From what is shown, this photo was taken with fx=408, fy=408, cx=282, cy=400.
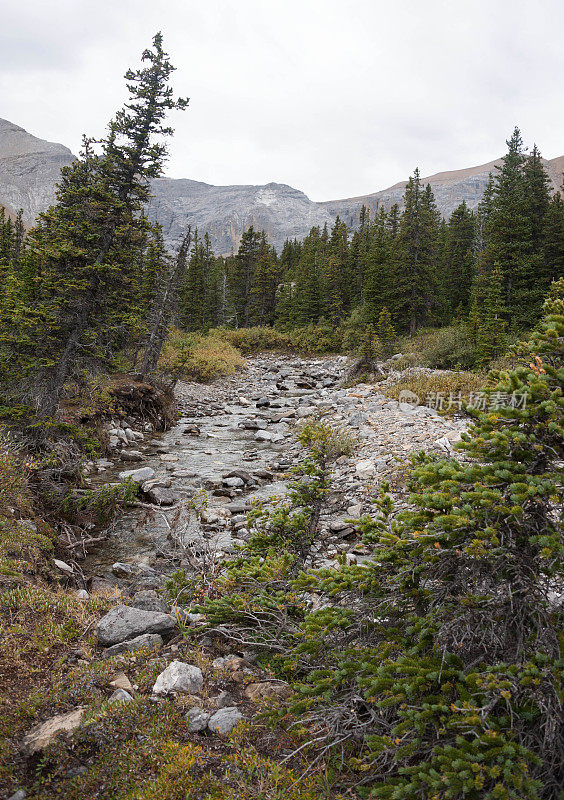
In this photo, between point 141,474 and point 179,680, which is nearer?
point 179,680

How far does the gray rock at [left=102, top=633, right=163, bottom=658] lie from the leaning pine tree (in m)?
2.16

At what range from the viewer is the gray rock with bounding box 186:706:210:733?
12.0 feet

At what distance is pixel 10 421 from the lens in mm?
10914

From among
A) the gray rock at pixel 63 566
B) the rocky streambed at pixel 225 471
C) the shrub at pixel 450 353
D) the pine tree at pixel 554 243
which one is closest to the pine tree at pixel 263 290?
the shrub at pixel 450 353

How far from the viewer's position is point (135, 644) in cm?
473

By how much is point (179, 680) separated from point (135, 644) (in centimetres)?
88

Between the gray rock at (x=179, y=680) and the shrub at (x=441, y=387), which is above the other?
the shrub at (x=441, y=387)

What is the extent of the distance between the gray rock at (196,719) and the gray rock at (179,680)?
28 centimetres

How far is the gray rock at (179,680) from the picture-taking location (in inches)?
161

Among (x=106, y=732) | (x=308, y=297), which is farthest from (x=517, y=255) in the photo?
(x=106, y=732)

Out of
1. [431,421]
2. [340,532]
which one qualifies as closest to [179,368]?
[431,421]

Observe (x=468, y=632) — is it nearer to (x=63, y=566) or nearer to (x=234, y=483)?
(x=63, y=566)

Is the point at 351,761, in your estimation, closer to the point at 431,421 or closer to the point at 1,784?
the point at 1,784

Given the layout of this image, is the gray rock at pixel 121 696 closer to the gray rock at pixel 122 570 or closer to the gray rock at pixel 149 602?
the gray rock at pixel 149 602
